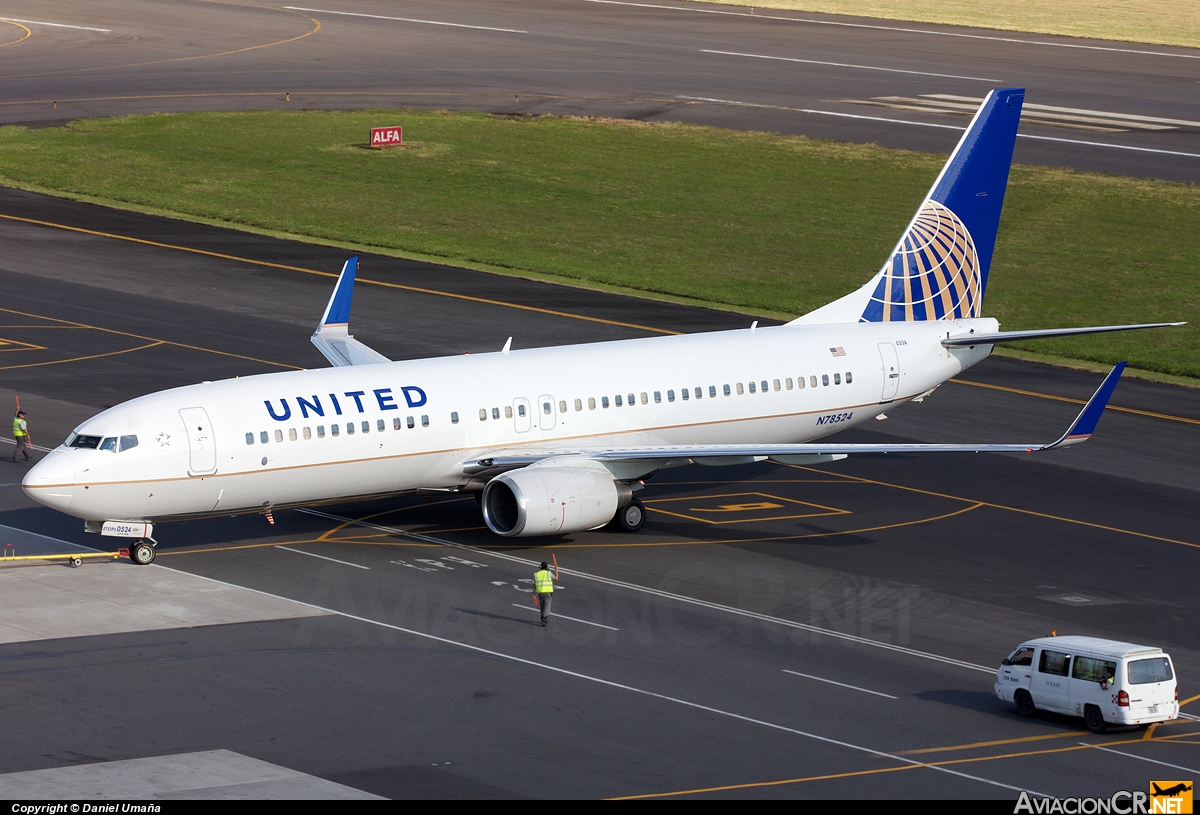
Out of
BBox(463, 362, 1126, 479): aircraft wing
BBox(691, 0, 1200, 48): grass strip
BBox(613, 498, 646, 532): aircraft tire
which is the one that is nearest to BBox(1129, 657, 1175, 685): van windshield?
BBox(463, 362, 1126, 479): aircraft wing

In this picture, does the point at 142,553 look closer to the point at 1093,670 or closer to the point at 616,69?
the point at 1093,670

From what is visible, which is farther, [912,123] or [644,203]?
[912,123]

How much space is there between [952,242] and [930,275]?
1581 millimetres

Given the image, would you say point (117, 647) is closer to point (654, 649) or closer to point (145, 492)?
point (145, 492)

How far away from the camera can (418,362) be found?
50.6 metres

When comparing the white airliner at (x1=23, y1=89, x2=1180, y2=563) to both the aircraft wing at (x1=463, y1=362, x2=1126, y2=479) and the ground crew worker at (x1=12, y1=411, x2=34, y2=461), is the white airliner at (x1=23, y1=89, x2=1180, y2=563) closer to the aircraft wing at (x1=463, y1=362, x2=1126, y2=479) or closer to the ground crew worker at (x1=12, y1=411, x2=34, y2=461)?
the aircraft wing at (x1=463, y1=362, x2=1126, y2=479)

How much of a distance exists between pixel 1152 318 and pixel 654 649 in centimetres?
4828

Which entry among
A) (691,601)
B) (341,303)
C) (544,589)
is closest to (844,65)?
(341,303)

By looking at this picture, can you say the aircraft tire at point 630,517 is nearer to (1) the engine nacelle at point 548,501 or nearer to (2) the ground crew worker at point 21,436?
(1) the engine nacelle at point 548,501

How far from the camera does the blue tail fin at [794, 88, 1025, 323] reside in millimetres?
58656

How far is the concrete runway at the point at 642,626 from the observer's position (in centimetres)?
3403

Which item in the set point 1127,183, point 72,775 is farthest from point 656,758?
point 1127,183

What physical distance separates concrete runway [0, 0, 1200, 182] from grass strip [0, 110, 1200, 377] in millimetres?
5382

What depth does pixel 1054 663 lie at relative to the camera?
37344 mm
